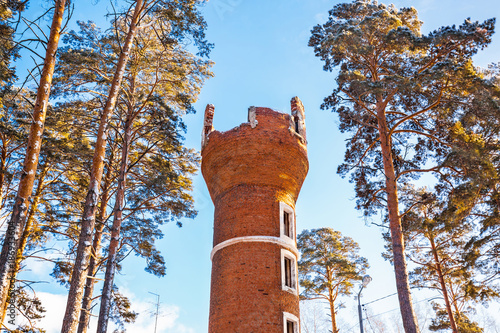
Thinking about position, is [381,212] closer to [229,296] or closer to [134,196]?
[229,296]

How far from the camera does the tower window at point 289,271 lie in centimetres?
1440

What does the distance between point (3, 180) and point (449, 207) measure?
17990 millimetres

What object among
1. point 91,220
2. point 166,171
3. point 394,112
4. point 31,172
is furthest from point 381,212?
point 31,172

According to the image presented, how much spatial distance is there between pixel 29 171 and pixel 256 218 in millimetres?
8209

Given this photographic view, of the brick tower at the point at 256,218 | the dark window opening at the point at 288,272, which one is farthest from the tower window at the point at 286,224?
the dark window opening at the point at 288,272

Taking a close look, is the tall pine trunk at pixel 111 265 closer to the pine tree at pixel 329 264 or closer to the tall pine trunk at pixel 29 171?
the tall pine trunk at pixel 29 171

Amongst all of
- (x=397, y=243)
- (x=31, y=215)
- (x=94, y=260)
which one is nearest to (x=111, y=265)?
(x=94, y=260)

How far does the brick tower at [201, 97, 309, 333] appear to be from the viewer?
1368 cm

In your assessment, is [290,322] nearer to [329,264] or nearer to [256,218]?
[256,218]

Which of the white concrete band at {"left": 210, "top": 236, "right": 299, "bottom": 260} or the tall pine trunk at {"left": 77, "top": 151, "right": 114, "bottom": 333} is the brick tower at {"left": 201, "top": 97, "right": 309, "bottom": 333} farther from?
the tall pine trunk at {"left": 77, "top": 151, "right": 114, "bottom": 333}

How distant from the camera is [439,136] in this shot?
17406 millimetres

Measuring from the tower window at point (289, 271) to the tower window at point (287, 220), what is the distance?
2.52 feet

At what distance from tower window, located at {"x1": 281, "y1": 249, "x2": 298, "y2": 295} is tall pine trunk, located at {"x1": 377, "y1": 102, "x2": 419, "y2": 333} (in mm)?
3279

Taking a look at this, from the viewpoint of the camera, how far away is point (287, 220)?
1605 cm
